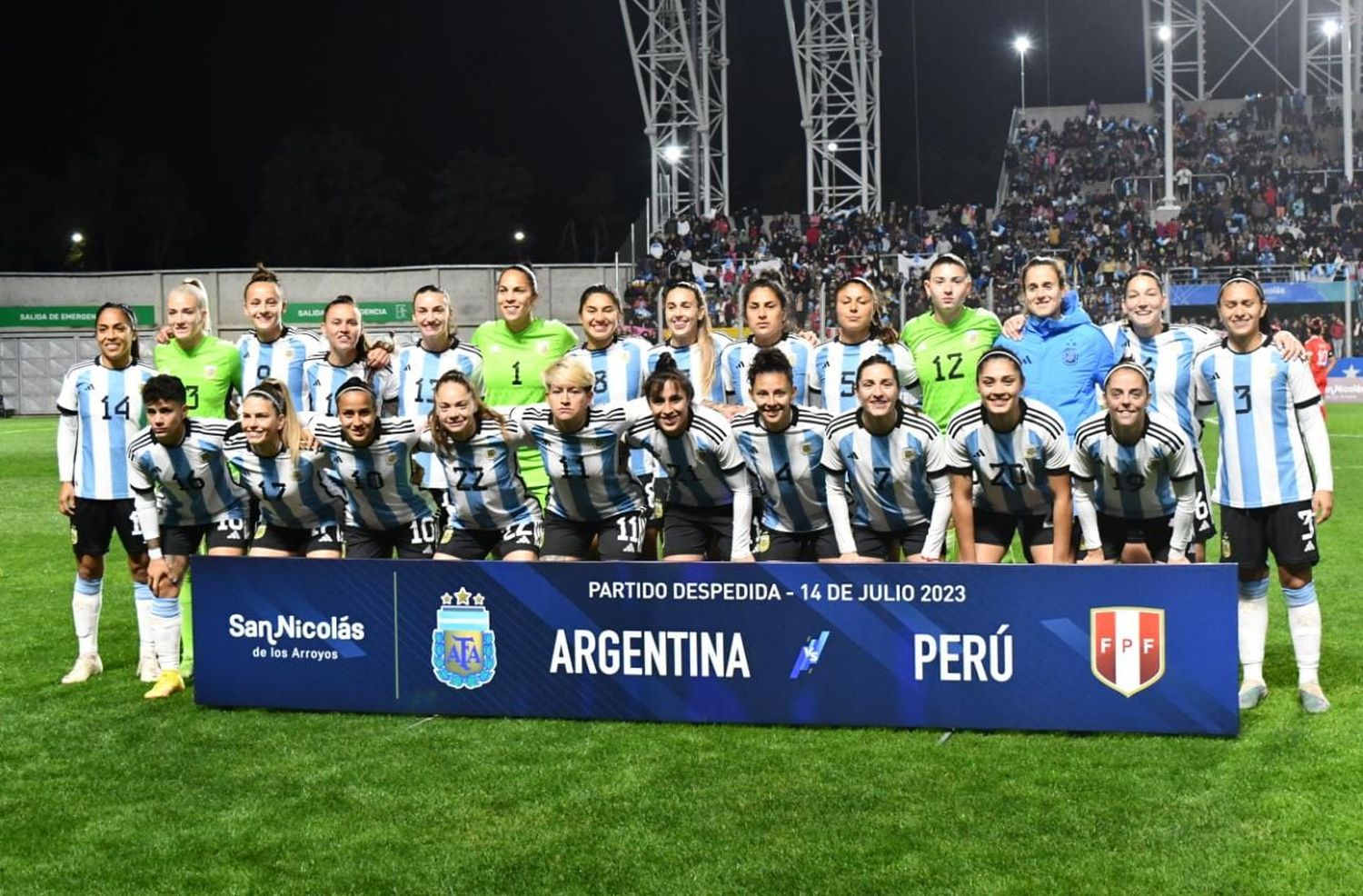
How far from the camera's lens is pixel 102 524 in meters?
6.66

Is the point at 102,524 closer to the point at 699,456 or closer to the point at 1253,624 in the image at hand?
the point at 699,456

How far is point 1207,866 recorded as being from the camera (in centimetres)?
385

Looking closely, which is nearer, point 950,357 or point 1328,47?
point 950,357

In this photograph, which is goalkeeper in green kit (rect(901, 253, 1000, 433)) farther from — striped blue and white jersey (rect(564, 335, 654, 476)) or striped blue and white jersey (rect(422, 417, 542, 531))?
striped blue and white jersey (rect(422, 417, 542, 531))

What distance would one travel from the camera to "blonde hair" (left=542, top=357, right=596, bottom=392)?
5730 millimetres

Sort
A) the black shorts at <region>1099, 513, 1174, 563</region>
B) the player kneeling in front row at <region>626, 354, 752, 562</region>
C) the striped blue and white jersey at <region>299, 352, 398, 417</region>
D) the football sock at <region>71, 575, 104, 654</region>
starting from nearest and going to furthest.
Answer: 1. the player kneeling in front row at <region>626, 354, 752, 562</region>
2. the black shorts at <region>1099, 513, 1174, 563</region>
3. the football sock at <region>71, 575, 104, 654</region>
4. the striped blue and white jersey at <region>299, 352, 398, 417</region>

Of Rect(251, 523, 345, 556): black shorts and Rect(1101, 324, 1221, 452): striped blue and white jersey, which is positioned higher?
Rect(1101, 324, 1221, 452): striped blue and white jersey

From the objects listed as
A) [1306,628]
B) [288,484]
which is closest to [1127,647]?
→ [1306,628]

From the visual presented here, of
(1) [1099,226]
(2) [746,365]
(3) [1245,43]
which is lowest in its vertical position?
(2) [746,365]

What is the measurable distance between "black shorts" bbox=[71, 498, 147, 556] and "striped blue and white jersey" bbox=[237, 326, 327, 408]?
875 millimetres

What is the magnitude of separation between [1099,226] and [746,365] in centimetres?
2556

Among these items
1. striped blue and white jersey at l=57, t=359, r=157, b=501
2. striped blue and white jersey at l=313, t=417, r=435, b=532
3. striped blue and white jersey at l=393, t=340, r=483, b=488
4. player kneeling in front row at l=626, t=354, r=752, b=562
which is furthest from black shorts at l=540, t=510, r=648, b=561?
striped blue and white jersey at l=57, t=359, r=157, b=501

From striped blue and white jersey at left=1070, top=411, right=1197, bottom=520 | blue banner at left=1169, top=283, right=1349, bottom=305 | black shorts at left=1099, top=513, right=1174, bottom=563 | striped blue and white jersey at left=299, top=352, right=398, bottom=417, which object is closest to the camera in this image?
striped blue and white jersey at left=1070, top=411, right=1197, bottom=520

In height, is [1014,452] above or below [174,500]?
above
